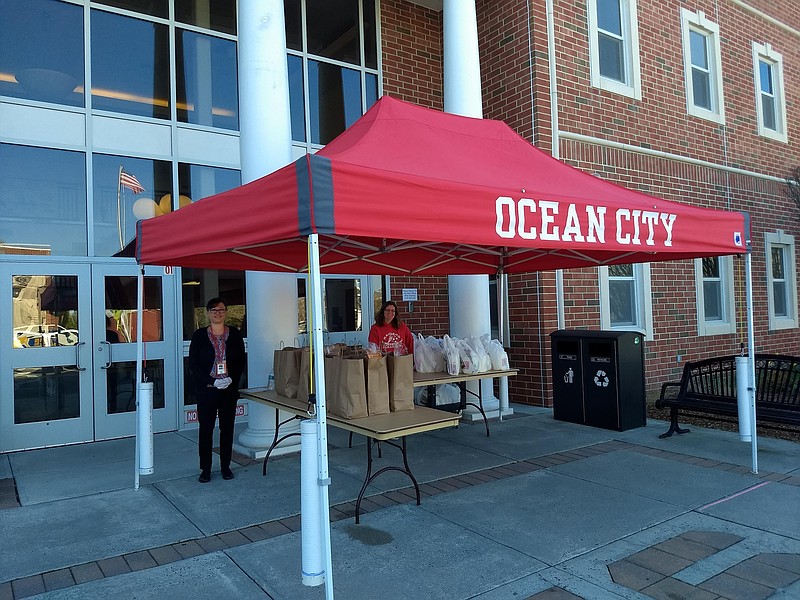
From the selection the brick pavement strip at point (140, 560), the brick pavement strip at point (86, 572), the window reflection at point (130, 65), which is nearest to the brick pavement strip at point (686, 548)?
the brick pavement strip at point (140, 560)

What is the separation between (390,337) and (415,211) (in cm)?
369

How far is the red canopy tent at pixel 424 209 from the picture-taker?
3.17 meters

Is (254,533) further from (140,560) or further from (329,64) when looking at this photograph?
(329,64)

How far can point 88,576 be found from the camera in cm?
365

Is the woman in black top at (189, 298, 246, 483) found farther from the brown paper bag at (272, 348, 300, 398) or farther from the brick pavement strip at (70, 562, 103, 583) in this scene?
the brick pavement strip at (70, 562, 103, 583)

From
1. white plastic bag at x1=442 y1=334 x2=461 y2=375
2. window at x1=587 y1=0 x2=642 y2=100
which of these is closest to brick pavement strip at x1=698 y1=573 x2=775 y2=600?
white plastic bag at x1=442 y1=334 x2=461 y2=375

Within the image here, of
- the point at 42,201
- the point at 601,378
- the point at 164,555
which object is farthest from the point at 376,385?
the point at 42,201

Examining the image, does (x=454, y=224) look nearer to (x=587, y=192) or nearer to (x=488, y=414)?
(x=587, y=192)

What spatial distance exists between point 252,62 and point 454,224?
4.00 meters

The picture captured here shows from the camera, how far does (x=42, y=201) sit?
23.3 ft

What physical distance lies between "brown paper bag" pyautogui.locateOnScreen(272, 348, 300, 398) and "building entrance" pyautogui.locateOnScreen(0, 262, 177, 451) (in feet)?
8.86

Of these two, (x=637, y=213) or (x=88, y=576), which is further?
(x=637, y=213)

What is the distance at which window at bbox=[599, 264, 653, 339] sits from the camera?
32.4ft

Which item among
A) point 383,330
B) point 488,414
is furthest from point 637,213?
point 488,414
